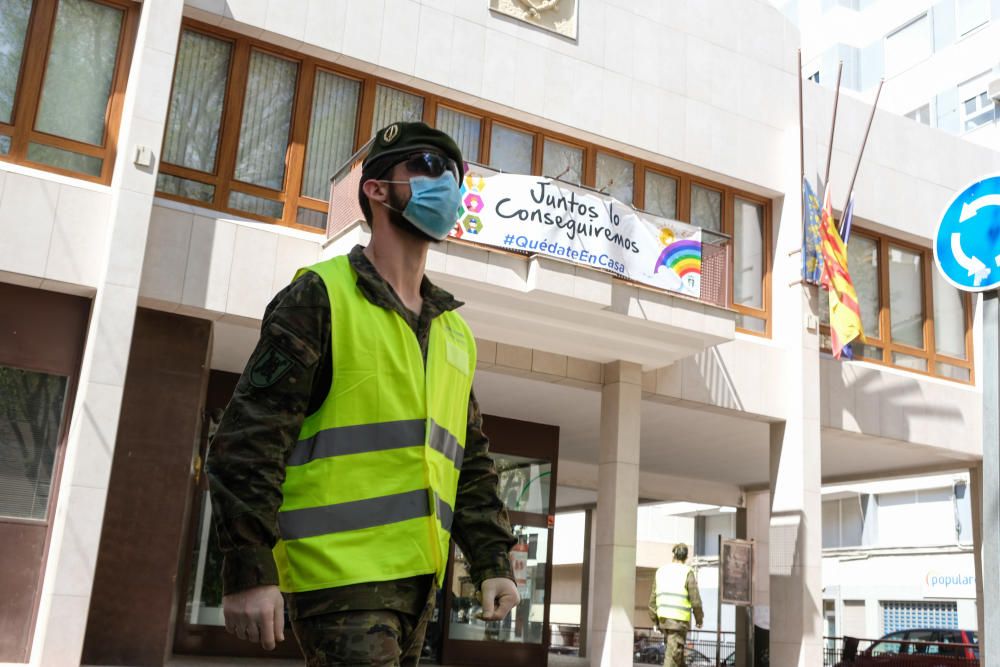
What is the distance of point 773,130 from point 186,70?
936 centimetres

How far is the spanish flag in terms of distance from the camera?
54.1 ft

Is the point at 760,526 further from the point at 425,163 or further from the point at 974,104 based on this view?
the point at 425,163

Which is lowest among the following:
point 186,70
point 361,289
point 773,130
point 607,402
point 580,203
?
point 361,289

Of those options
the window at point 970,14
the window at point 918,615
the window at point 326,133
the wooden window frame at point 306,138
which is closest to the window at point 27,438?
the wooden window frame at point 306,138

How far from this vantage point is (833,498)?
39562 millimetres

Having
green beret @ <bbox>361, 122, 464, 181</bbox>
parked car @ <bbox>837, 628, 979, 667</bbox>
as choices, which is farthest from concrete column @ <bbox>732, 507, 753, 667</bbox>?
green beret @ <bbox>361, 122, 464, 181</bbox>

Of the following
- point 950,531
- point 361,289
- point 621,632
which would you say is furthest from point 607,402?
point 950,531

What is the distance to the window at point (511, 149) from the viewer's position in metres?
15.6

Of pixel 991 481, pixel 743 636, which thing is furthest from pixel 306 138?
pixel 743 636

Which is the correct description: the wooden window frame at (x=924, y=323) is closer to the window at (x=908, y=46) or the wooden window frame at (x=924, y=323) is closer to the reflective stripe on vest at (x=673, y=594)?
the reflective stripe on vest at (x=673, y=594)

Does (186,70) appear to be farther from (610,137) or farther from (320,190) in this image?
(610,137)

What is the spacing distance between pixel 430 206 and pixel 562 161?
13173mm

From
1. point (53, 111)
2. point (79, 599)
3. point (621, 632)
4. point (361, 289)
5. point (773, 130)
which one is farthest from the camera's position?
point (773, 130)

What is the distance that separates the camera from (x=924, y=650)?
19.5m
